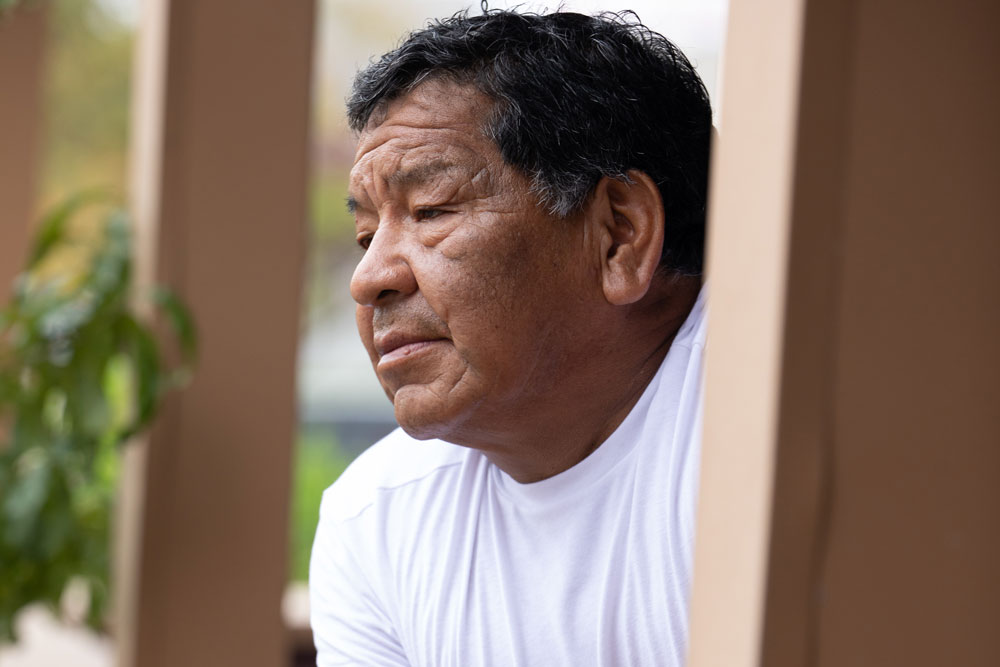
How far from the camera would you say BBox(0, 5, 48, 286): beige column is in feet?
10.6

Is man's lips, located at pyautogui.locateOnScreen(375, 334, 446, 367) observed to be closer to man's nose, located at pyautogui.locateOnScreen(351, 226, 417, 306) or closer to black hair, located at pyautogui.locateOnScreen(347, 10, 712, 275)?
man's nose, located at pyautogui.locateOnScreen(351, 226, 417, 306)

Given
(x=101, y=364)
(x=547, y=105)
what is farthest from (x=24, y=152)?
(x=547, y=105)

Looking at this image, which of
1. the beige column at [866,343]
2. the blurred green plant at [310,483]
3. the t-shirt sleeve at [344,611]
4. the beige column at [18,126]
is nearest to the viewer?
the beige column at [866,343]

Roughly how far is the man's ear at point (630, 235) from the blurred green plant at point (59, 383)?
50.1 inches

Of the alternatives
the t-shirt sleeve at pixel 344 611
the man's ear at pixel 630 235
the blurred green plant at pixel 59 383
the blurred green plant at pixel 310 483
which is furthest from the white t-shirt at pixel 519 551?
the blurred green plant at pixel 310 483

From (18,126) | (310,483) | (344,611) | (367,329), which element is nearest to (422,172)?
→ (367,329)

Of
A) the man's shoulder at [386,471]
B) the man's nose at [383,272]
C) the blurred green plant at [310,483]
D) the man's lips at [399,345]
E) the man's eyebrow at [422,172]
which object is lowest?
the blurred green plant at [310,483]

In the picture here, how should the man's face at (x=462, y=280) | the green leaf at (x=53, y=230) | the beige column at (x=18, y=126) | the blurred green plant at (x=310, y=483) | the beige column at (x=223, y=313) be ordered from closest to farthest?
the man's face at (x=462, y=280) < the beige column at (x=223, y=313) < the green leaf at (x=53, y=230) < the beige column at (x=18, y=126) < the blurred green plant at (x=310, y=483)

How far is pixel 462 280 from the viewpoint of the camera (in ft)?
4.10

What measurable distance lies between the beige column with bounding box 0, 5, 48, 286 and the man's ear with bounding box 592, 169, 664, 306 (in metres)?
2.44

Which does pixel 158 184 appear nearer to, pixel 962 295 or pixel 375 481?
pixel 375 481

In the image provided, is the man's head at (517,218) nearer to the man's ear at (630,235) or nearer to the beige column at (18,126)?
the man's ear at (630,235)

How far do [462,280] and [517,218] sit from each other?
0.32 feet

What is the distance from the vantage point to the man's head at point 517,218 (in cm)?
126
